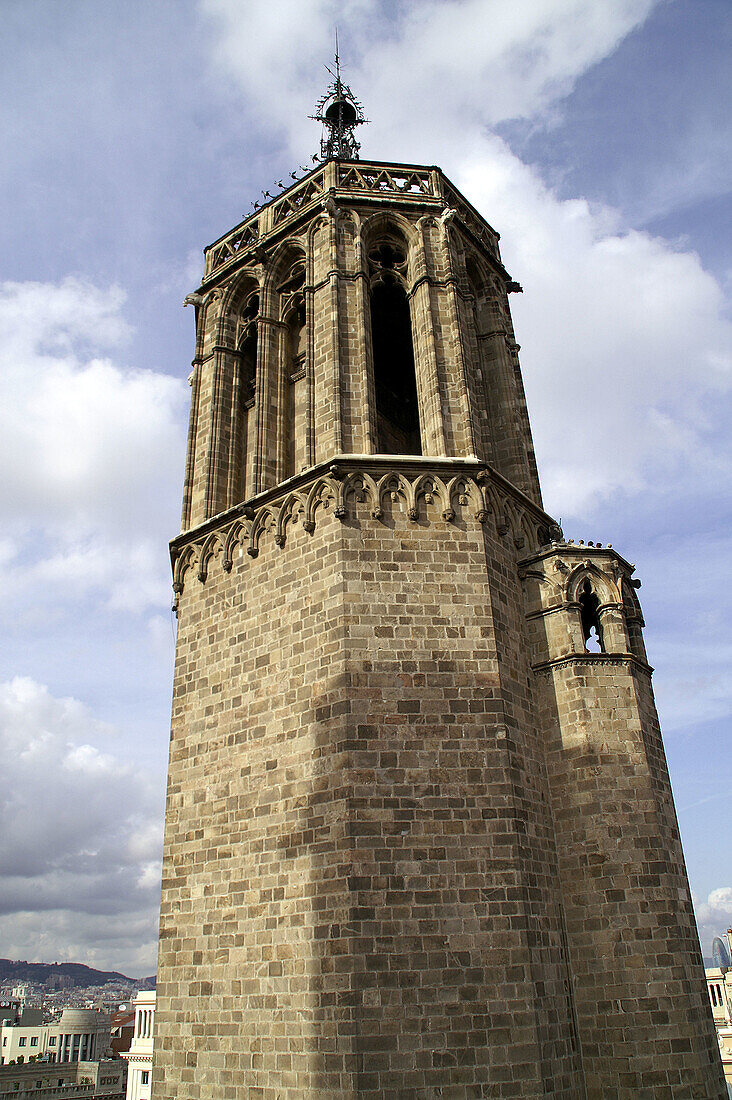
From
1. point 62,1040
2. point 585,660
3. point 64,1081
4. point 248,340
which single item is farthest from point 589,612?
point 62,1040

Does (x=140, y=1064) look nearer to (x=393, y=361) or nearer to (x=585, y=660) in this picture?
(x=393, y=361)

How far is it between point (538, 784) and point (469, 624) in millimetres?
2693

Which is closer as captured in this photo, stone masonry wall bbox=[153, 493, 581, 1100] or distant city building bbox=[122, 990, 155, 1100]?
stone masonry wall bbox=[153, 493, 581, 1100]

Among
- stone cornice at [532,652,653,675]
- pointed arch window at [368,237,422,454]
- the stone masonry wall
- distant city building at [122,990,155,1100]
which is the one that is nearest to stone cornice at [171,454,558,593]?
the stone masonry wall

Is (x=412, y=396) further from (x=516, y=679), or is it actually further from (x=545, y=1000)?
(x=545, y=1000)

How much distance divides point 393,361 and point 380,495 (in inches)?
308

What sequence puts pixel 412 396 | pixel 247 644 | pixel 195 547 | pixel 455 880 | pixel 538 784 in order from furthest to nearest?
pixel 412 396
pixel 195 547
pixel 247 644
pixel 538 784
pixel 455 880

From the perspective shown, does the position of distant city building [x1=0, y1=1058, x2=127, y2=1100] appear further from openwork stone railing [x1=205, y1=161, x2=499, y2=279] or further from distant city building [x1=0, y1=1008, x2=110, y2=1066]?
openwork stone railing [x1=205, y1=161, x2=499, y2=279]

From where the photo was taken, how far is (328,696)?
1201 cm

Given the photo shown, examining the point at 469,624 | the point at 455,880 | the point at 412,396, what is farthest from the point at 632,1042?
the point at 412,396

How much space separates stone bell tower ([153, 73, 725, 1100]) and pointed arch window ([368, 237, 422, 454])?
93 centimetres

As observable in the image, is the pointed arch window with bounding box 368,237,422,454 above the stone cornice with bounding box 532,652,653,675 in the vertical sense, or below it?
above

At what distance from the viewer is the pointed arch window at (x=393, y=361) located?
18.0 meters

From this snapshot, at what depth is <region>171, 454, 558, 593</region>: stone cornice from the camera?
13.6 m
